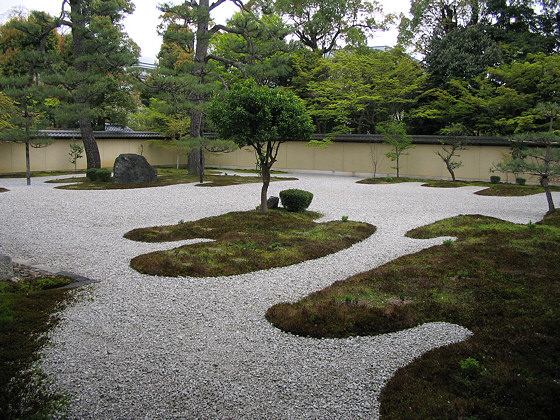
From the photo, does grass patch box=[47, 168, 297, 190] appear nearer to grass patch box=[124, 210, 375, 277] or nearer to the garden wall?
the garden wall

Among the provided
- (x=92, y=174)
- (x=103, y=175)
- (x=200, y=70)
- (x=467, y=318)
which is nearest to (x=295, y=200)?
(x=467, y=318)

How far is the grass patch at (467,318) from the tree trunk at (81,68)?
1604 centimetres

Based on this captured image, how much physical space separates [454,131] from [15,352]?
1994 centimetres

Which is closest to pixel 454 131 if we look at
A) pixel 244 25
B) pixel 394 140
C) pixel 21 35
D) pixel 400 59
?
pixel 394 140

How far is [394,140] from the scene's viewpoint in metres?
21.1

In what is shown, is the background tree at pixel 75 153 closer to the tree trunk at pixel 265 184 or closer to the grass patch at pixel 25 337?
the tree trunk at pixel 265 184

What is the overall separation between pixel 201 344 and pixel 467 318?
274 centimetres

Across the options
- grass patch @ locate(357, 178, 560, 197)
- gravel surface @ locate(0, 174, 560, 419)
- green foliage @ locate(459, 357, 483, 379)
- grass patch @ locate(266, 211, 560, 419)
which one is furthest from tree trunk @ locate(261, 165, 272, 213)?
grass patch @ locate(357, 178, 560, 197)

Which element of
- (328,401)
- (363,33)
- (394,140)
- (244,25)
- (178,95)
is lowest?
(328,401)

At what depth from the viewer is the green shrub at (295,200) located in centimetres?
1116

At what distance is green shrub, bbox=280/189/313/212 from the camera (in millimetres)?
11164

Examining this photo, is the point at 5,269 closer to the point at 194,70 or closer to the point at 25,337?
the point at 25,337

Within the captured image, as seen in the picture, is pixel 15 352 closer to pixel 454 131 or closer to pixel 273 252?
pixel 273 252

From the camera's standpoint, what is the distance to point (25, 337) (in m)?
4.15
